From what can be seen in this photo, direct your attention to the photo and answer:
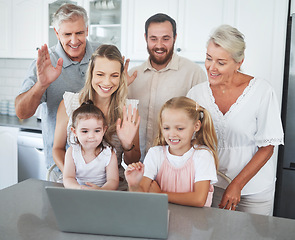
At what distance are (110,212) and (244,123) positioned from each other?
2.04ft

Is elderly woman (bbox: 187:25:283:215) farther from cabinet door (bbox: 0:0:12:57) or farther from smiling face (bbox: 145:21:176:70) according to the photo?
cabinet door (bbox: 0:0:12:57)

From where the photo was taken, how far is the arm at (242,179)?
46.0 inches

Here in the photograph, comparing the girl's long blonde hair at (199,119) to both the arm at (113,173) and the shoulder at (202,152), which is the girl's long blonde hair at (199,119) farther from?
the arm at (113,173)

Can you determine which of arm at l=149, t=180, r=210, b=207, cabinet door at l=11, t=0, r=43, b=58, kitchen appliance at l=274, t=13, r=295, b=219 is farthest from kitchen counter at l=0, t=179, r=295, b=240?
cabinet door at l=11, t=0, r=43, b=58

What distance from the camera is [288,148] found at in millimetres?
2137

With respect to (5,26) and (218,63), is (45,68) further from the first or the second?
(5,26)

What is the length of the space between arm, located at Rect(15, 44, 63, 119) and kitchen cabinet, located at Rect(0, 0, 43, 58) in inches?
63.1

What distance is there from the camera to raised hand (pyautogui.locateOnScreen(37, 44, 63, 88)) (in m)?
1.15

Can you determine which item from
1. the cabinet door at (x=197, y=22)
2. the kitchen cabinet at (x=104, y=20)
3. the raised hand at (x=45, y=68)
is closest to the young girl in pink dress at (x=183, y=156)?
the raised hand at (x=45, y=68)

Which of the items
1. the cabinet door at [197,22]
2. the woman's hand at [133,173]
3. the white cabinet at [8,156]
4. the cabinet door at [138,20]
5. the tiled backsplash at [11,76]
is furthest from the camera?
the tiled backsplash at [11,76]

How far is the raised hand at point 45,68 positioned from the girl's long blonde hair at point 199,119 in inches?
15.2

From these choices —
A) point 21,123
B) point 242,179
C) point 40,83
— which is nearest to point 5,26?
point 21,123

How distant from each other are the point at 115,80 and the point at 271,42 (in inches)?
53.8

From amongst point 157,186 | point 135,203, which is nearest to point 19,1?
point 157,186
